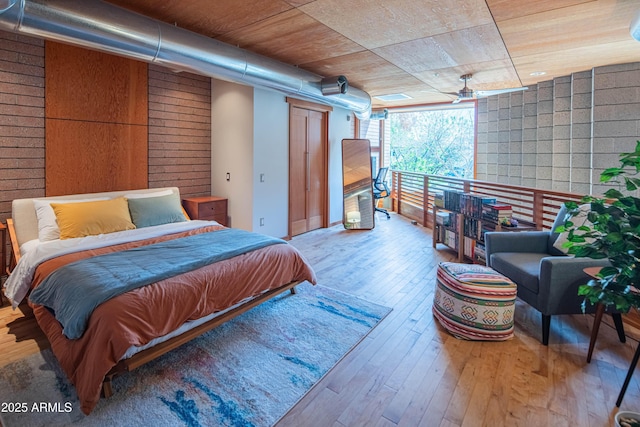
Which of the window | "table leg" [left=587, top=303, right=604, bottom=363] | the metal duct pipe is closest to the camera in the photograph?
"table leg" [left=587, top=303, right=604, bottom=363]

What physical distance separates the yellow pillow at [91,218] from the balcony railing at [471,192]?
173 inches

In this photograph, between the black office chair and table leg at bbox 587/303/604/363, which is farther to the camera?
the black office chair

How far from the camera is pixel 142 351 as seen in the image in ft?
6.77

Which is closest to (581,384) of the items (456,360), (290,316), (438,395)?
(456,360)

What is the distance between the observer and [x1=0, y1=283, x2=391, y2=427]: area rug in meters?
1.82

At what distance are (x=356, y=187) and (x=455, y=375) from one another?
181 inches

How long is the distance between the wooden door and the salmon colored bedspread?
9.08 feet

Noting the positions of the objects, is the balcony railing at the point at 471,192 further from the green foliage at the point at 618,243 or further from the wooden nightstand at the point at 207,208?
the wooden nightstand at the point at 207,208

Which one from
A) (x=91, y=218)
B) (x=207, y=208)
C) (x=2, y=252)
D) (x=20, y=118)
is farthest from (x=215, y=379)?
(x=20, y=118)

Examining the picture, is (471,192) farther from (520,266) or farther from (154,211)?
(154,211)

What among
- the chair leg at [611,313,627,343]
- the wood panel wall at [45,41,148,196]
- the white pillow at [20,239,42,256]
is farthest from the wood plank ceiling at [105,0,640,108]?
the chair leg at [611,313,627,343]

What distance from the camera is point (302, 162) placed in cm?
582

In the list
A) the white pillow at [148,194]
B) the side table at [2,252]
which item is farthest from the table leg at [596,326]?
the side table at [2,252]

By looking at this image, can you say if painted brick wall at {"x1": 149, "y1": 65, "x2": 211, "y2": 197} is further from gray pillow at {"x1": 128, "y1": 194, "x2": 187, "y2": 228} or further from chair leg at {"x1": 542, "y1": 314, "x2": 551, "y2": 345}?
chair leg at {"x1": 542, "y1": 314, "x2": 551, "y2": 345}
